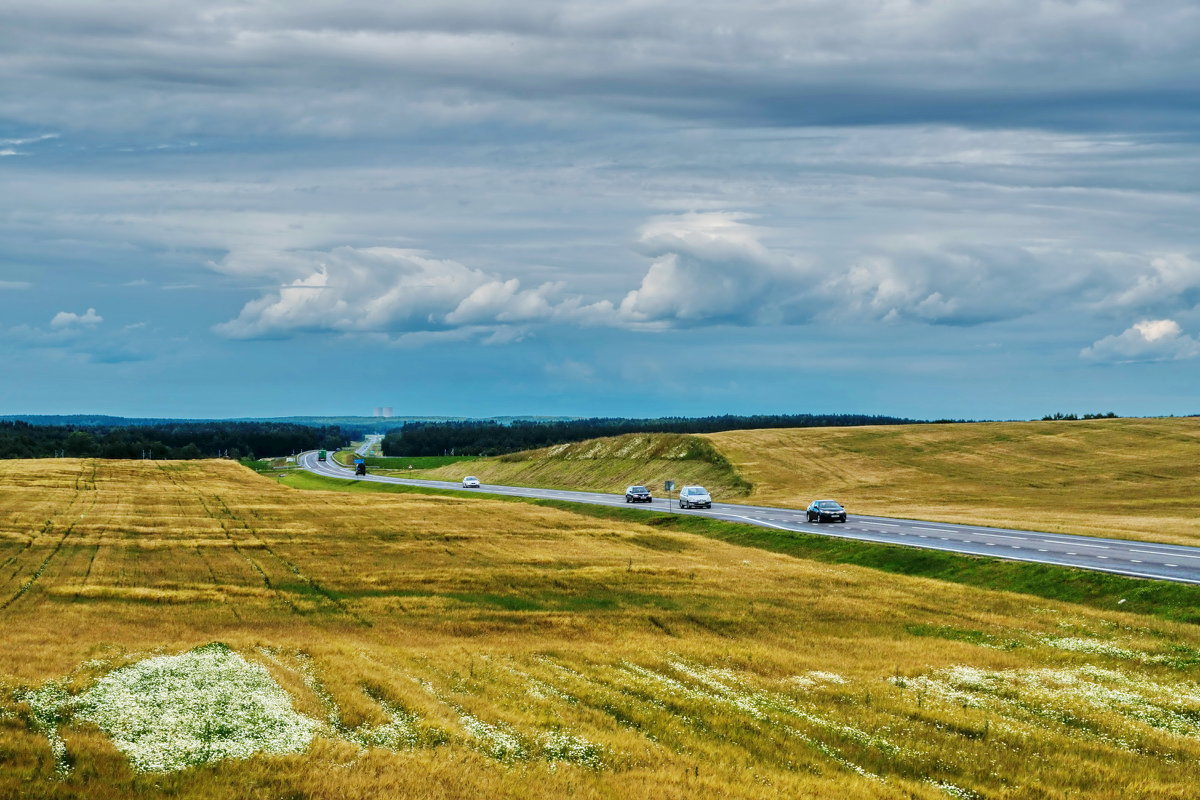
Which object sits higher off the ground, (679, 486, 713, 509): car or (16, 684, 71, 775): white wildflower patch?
(16, 684, 71, 775): white wildflower patch

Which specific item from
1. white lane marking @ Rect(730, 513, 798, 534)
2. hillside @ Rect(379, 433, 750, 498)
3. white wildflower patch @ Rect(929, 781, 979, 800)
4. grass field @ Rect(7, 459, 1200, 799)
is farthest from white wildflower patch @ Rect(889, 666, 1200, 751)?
hillside @ Rect(379, 433, 750, 498)

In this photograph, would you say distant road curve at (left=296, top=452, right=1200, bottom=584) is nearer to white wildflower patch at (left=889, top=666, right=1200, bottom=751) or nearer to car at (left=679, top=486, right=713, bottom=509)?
car at (left=679, top=486, right=713, bottom=509)

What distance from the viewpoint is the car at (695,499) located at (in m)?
82.4

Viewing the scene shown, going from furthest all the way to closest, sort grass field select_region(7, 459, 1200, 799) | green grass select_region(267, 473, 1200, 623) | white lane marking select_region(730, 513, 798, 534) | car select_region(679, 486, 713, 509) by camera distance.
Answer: car select_region(679, 486, 713, 509), white lane marking select_region(730, 513, 798, 534), green grass select_region(267, 473, 1200, 623), grass field select_region(7, 459, 1200, 799)

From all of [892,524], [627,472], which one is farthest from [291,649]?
[627,472]

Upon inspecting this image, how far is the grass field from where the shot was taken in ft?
47.3

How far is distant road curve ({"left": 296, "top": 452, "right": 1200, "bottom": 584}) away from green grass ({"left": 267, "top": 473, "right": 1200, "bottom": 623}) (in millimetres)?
1199

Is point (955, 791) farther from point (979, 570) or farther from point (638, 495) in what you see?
point (638, 495)

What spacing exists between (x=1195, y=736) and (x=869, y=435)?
122 metres

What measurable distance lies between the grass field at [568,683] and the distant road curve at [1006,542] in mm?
6813

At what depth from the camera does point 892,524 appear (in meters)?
64.4

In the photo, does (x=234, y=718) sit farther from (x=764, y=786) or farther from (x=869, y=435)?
(x=869, y=435)

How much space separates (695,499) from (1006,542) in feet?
111

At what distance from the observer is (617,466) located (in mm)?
133875
